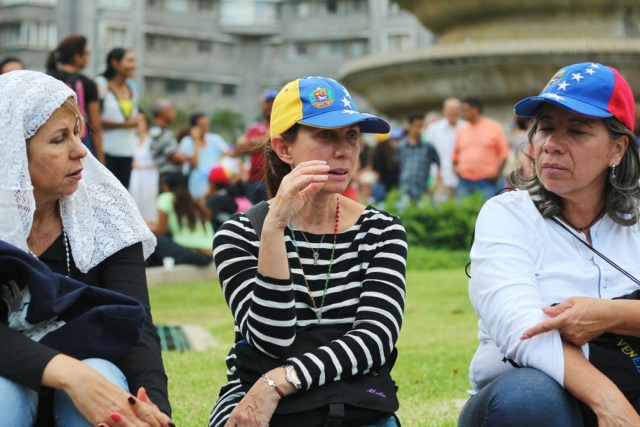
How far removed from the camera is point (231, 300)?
375 centimetres

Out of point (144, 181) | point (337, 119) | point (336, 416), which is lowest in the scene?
point (144, 181)

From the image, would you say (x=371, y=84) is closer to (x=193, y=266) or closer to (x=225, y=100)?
(x=193, y=266)

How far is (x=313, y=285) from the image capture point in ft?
12.2

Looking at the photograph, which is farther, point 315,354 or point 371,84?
point 371,84

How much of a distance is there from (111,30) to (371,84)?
52.7 m

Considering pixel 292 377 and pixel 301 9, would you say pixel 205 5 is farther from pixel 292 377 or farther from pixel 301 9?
pixel 292 377

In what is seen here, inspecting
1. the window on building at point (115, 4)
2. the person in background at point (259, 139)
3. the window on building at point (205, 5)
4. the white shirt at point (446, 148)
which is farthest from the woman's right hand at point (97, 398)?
the window on building at point (205, 5)

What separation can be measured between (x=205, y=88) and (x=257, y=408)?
75.4 meters

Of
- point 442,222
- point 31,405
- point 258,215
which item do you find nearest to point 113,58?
point 442,222

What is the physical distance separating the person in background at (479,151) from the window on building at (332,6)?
62.5 meters

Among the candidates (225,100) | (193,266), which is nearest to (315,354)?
(193,266)

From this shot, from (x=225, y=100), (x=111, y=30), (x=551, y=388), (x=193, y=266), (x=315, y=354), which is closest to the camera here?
(x=551, y=388)

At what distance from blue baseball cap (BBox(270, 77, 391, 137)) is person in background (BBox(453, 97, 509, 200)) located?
1013cm

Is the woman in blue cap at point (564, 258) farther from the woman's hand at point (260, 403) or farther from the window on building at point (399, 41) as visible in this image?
the window on building at point (399, 41)
